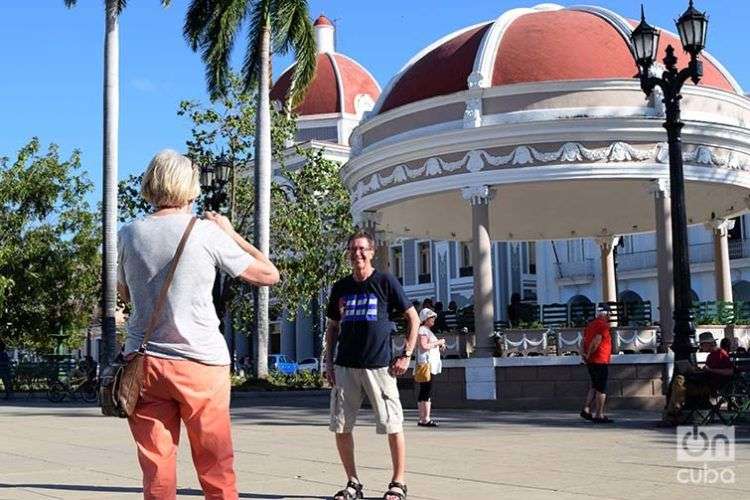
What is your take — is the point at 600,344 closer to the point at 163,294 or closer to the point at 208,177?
the point at 208,177

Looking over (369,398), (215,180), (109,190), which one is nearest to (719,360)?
(369,398)

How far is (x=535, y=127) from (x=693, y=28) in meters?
5.07

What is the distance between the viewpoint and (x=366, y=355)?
272 inches

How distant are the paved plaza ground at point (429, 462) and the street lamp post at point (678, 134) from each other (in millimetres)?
1378

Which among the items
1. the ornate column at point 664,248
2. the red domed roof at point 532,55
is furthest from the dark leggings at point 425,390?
the red domed roof at point 532,55

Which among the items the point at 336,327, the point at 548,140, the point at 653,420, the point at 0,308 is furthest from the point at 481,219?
the point at 0,308

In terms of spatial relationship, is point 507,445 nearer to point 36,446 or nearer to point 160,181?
point 36,446

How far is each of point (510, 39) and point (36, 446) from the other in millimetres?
12883

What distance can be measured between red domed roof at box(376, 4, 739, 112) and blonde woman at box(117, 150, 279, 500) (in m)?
15.3

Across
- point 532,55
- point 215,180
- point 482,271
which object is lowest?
point 482,271

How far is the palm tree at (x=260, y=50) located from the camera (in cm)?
2696

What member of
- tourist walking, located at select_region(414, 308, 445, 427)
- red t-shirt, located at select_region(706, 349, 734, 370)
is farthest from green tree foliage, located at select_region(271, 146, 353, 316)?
red t-shirt, located at select_region(706, 349, 734, 370)

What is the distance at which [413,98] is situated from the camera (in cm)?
2069

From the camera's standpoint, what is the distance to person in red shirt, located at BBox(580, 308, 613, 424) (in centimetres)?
1401
